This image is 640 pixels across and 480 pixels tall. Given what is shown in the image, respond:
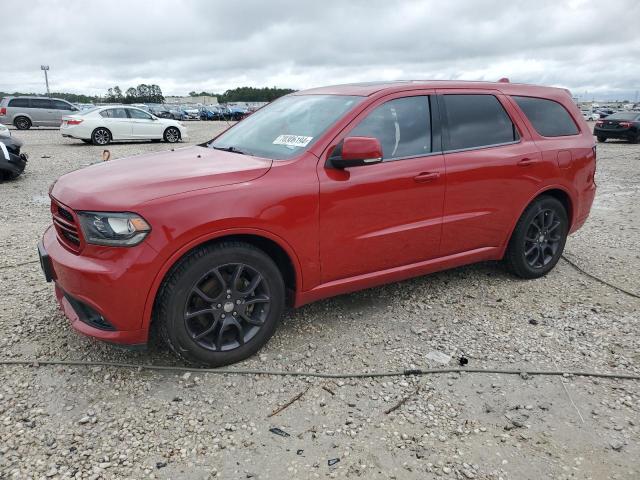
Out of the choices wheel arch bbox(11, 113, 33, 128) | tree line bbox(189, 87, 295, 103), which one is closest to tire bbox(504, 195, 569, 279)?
wheel arch bbox(11, 113, 33, 128)

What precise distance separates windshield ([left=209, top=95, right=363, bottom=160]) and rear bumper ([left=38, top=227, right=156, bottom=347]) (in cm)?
119

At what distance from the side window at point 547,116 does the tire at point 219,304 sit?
9.27 feet

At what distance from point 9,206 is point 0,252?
2.77m

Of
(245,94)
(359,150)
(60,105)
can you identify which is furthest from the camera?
(245,94)

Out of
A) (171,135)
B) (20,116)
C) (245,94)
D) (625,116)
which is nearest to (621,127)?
(625,116)

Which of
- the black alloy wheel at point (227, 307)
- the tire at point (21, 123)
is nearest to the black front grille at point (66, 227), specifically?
the black alloy wheel at point (227, 307)

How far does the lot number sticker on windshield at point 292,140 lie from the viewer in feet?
11.4

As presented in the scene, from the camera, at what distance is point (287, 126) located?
380 centimetres

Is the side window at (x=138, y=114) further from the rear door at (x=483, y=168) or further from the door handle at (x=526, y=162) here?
the door handle at (x=526, y=162)

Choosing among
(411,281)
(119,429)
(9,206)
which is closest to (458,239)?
(411,281)

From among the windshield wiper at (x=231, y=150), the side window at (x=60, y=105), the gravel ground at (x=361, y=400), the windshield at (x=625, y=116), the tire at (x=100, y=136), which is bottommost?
the gravel ground at (x=361, y=400)

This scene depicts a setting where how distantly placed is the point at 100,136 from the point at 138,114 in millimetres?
1574

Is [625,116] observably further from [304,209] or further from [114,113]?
[304,209]

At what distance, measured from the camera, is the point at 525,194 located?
172 inches
